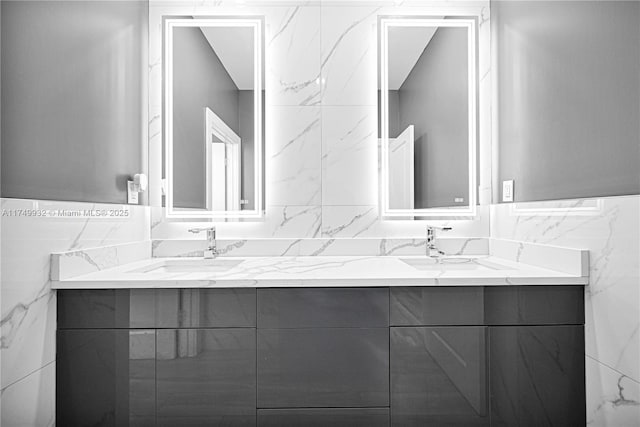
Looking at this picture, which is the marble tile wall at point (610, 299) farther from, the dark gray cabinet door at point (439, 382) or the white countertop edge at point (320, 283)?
the dark gray cabinet door at point (439, 382)

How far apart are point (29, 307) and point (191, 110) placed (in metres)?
1.18

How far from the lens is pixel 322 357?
1389 millimetres

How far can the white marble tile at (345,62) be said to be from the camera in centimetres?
204

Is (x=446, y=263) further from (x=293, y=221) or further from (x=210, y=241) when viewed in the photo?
(x=210, y=241)

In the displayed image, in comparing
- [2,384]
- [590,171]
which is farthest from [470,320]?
[2,384]

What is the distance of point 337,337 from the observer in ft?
4.57

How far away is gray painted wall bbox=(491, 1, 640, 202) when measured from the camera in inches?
47.7

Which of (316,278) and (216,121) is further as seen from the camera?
(216,121)

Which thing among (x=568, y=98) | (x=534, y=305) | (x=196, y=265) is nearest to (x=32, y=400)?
(x=196, y=265)

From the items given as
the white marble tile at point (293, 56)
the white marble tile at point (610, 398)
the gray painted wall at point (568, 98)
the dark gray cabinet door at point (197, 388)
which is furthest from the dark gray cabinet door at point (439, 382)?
the white marble tile at point (293, 56)

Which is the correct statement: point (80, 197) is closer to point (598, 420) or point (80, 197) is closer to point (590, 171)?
point (590, 171)

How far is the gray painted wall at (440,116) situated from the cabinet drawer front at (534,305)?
73 cm

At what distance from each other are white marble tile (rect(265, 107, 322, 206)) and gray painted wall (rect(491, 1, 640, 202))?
922 millimetres

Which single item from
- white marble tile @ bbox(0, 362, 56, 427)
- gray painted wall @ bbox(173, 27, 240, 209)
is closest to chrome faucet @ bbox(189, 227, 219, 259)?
gray painted wall @ bbox(173, 27, 240, 209)
